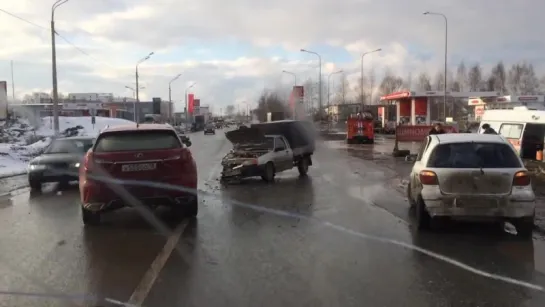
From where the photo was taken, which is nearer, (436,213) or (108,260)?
(108,260)

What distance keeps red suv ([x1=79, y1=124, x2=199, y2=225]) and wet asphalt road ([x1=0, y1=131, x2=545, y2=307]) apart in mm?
455

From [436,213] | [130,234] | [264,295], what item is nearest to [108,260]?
[130,234]

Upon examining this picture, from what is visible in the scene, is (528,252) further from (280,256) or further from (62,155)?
(62,155)

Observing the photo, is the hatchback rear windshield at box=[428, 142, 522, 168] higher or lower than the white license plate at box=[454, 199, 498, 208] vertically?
higher

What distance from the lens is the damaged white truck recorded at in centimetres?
1592

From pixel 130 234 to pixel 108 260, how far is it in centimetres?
163

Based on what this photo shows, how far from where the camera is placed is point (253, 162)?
1582cm

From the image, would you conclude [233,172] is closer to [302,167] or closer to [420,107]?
[302,167]

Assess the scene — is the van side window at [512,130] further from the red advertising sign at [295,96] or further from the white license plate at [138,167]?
the red advertising sign at [295,96]

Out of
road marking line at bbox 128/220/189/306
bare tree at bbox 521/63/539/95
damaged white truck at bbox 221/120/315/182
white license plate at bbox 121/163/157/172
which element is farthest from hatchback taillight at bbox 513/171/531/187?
bare tree at bbox 521/63/539/95

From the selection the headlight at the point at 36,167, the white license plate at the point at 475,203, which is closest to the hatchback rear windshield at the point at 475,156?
the white license plate at the point at 475,203

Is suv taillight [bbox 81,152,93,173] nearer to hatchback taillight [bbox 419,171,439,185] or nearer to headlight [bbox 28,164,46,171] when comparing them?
hatchback taillight [bbox 419,171,439,185]

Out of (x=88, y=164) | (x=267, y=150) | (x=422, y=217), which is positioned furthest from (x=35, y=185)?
(x=422, y=217)

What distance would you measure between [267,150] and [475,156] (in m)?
8.85
